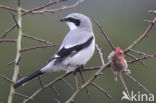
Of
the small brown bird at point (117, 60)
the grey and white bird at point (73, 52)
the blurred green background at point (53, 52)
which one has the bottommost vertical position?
the blurred green background at point (53, 52)

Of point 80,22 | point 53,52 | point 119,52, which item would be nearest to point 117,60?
point 119,52

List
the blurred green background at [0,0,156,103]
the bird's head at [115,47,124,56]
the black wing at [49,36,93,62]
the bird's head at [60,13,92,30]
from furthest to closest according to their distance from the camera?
the blurred green background at [0,0,156,103], the bird's head at [60,13,92,30], the black wing at [49,36,93,62], the bird's head at [115,47,124,56]

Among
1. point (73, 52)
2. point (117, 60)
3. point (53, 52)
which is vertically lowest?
point (53, 52)

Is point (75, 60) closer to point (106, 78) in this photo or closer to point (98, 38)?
point (106, 78)

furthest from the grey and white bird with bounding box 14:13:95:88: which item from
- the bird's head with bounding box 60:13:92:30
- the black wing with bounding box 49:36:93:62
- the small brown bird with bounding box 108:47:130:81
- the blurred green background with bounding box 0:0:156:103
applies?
the blurred green background with bounding box 0:0:156:103

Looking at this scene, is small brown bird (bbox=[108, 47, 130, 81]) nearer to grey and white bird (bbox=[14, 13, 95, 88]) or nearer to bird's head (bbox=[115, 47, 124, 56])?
bird's head (bbox=[115, 47, 124, 56])

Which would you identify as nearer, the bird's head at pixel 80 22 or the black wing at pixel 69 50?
the black wing at pixel 69 50

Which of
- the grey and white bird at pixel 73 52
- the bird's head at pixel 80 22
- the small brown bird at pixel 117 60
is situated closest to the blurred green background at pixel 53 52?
the bird's head at pixel 80 22

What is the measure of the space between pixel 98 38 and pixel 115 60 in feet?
20.6

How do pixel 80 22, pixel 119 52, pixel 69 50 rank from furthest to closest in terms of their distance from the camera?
pixel 80 22 < pixel 69 50 < pixel 119 52

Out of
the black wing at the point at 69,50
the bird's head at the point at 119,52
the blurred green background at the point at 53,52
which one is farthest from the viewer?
the blurred green background at the point at 53,52

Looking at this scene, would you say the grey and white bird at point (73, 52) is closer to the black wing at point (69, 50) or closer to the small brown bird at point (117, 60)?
the black wing at point (69, 50)

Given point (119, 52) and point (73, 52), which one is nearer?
point (119, 52)

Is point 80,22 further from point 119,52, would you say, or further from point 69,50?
point 119,52
